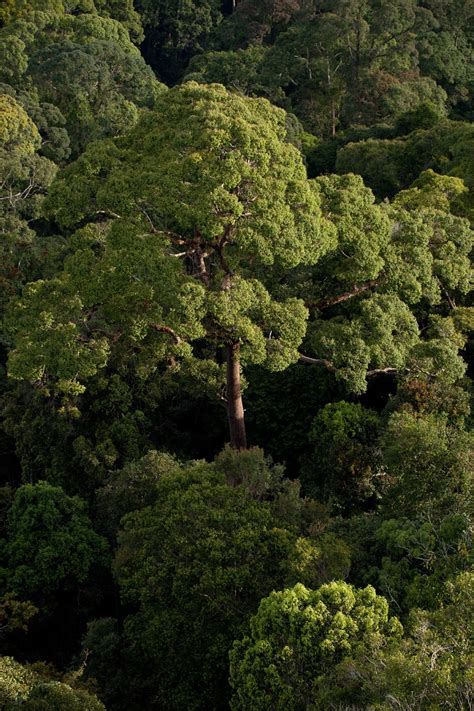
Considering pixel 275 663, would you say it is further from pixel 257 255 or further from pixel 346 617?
pixel 257 255

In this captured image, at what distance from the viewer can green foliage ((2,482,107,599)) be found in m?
16.3

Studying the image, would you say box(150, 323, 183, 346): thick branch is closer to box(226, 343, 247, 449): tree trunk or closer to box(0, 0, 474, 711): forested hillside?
box(0, 0, 474, 711): forested hillside

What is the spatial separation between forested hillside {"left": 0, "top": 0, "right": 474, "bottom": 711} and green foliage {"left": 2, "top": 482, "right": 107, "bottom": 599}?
0.16 ft

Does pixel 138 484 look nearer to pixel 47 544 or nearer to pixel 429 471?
pixel 47 544

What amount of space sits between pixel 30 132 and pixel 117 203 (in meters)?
20.8

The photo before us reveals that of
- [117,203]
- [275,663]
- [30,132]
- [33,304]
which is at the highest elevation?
[30,132]

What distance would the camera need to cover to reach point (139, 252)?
16.0 metres

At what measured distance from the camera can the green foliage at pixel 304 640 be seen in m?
10.5

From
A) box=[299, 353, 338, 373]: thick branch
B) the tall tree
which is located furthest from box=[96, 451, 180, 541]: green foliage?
box=[299, 353, 338, 373]: thick branch

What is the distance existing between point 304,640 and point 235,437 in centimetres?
830

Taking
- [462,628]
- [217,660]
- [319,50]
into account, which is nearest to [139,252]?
[217,660]

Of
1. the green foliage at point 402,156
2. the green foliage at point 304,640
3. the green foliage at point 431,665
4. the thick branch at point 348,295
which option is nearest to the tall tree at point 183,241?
the thick branch at point 348,295

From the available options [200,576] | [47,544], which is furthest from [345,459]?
[47,544]

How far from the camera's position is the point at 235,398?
18.3 meters
